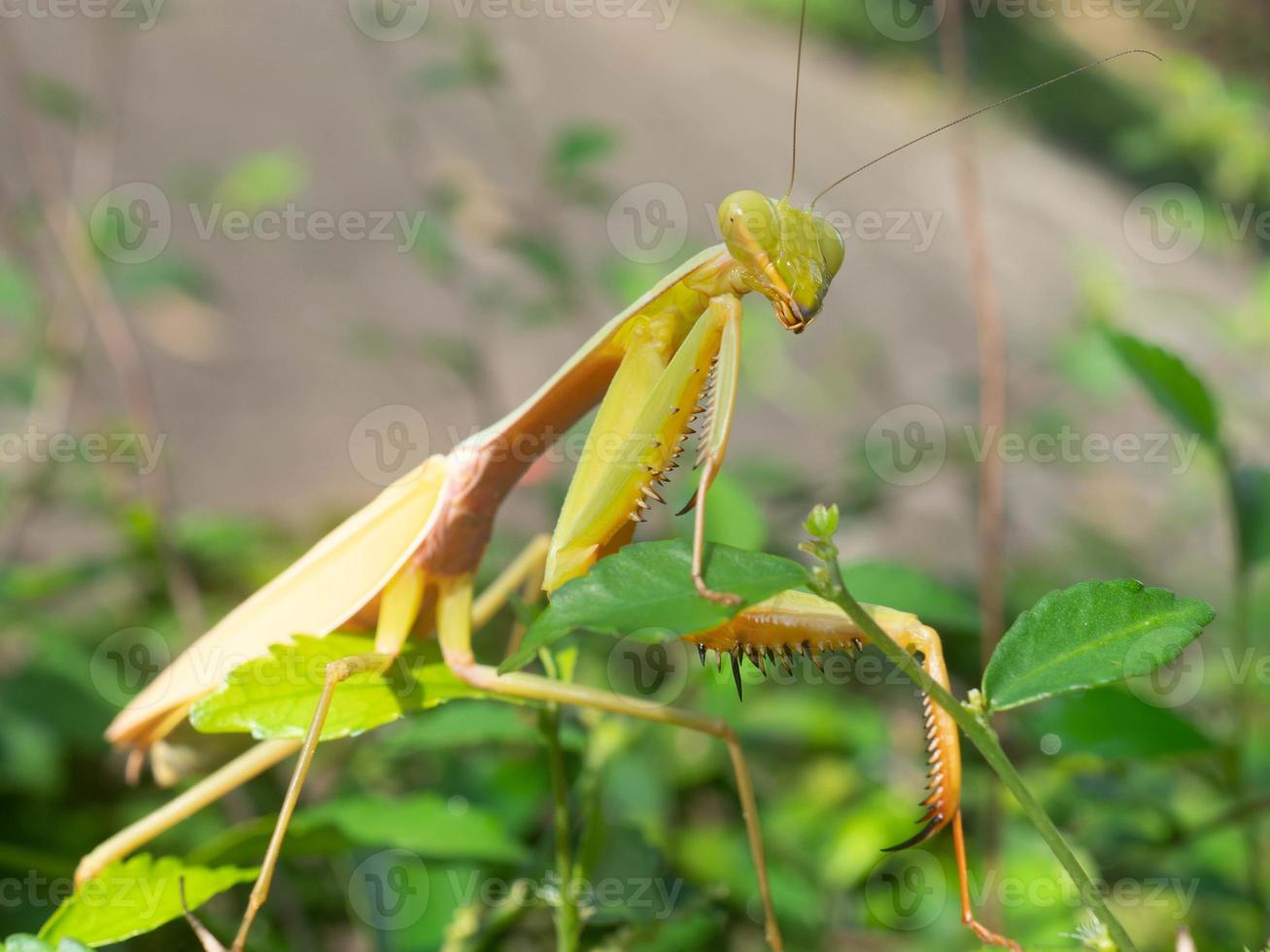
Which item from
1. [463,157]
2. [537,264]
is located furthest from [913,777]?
[463,157]

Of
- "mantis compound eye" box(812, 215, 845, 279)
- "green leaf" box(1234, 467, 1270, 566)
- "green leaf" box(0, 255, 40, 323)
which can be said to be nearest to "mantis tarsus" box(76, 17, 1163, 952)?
"mantis compound eye" box(812, 215, 845, 279)

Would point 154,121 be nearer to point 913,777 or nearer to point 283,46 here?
point 283,46

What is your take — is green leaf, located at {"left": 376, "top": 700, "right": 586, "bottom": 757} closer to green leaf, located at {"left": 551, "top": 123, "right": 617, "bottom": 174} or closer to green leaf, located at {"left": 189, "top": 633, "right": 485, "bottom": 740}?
green leaf, located at {"left": 189, "top": 633, "right": 485, "bottom": 740}

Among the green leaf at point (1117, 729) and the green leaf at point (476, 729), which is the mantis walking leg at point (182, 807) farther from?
the green leaf at point (1117, 729)

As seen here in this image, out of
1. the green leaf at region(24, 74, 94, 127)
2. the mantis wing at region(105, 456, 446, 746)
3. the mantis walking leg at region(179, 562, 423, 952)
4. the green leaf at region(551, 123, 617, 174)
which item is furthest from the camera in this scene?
the green leaf at region(24, 74, 94, 127)

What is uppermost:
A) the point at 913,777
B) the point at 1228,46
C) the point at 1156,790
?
the point at 1228,46

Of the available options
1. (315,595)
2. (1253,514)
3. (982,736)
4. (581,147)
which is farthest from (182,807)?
(581,147)

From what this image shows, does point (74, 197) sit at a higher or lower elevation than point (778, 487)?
higher
